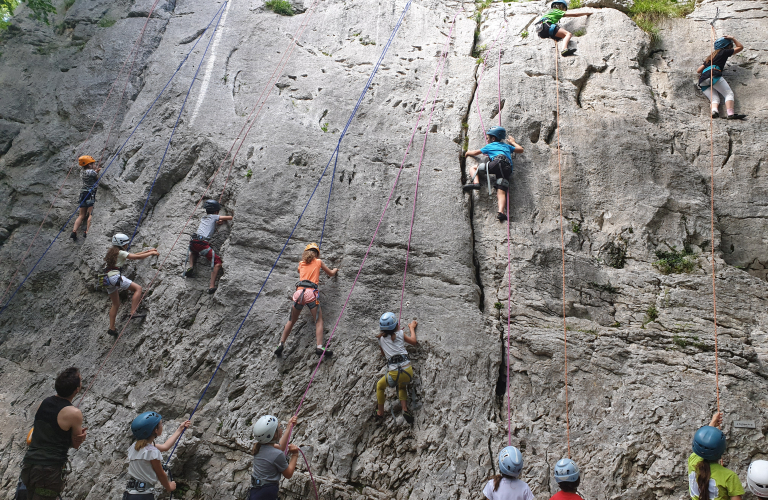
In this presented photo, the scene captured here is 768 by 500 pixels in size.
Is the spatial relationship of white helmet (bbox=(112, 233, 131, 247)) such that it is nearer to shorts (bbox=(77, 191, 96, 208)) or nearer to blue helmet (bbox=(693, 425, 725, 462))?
shorts (bbox=(77, 191, 96, 208))

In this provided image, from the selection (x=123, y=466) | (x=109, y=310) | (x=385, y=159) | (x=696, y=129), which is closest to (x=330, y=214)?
(x=385, y=159)

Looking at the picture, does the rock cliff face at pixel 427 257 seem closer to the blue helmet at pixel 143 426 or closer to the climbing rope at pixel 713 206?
the climbing rope at pixel 713 206

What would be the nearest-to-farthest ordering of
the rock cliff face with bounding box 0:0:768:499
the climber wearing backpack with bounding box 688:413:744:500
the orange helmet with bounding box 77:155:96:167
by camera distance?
the climber wearing backpack with bounding box 688:413:744:500
the rock cliff face with bounding box 0:0:768:499
the orange helmet with bounding box 77:155:96:167

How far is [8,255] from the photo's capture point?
898cm

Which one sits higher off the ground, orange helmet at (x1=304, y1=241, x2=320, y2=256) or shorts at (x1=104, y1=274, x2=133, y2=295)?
orange helmet at (x1=304, y1=241, x2=320, y2=256)

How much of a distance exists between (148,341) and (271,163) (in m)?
3.41

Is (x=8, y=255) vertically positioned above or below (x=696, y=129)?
below

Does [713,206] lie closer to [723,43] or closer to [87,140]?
[723,43]

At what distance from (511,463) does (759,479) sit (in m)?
1.94

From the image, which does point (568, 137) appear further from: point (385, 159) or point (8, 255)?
point (8, 255)

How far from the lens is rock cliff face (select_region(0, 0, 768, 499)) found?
5.61 m

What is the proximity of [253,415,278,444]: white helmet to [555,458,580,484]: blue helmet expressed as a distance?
2.60m

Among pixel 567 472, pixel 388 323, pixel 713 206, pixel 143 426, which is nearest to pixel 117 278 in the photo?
pixel 143 426

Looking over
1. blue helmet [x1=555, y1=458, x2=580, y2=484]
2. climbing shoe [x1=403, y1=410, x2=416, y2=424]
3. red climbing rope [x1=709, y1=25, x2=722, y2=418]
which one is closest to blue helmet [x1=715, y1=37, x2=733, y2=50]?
red climbing rope [x1=709, y1=25, x2=722, y2=418]
